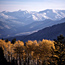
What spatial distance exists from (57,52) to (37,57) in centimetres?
A: 2799

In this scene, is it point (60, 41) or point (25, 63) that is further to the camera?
point (25, 63)

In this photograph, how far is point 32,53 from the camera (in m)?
63.8

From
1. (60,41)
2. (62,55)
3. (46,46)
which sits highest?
(60,41)

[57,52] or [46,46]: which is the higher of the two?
[57,52]

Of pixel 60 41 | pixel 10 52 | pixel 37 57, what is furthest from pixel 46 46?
pixel 10 52

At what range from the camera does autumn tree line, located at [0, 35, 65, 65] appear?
111 feet

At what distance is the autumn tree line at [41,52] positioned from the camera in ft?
111

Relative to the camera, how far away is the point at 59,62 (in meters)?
33.3

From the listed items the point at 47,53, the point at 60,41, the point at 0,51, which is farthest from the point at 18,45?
the point at 60,41

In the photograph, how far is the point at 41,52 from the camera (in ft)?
194

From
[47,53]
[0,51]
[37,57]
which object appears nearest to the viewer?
[47,53]

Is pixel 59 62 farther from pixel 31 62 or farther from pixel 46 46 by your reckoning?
pixel 31 62

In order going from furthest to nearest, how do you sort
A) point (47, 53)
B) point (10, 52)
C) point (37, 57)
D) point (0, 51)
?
point (10, 52), point (0, 51), point (37, 57), point (47, 53)

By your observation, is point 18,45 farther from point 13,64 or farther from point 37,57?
point 37,57
